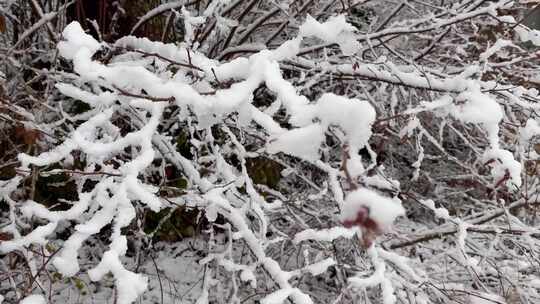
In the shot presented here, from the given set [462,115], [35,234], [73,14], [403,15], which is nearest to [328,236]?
[462,115]

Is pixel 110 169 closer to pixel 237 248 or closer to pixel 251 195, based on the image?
pixel 251 195

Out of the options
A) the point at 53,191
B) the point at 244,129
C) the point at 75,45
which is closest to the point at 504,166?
the point at 75,45

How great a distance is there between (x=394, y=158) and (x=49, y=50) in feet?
10.3

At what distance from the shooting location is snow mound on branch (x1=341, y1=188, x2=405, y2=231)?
0.64 metres

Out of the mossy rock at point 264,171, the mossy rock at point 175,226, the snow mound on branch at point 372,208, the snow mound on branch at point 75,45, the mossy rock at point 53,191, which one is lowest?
the mossy rock at point 175,226

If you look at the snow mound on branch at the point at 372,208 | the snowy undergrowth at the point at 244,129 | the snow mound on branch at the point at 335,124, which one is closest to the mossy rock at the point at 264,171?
the snowy undergrowth at the point at 244,129

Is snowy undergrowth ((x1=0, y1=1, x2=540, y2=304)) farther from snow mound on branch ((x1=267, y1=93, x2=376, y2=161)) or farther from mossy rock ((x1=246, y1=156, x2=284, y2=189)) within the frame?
mossy rock ((x1=246, y1=156, x2=284, y2=189))

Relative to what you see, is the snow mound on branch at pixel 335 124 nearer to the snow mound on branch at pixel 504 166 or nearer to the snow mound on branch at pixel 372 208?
the snow mound on branch at pixel 372 208

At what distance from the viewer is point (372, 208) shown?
0.65m

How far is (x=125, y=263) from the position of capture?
135 inches

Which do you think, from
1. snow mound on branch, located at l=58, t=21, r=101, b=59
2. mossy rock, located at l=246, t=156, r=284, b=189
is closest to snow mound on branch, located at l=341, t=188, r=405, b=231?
snow mound on branch, located at l=58, t=21, r=101, b=59

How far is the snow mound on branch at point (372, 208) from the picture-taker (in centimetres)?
64

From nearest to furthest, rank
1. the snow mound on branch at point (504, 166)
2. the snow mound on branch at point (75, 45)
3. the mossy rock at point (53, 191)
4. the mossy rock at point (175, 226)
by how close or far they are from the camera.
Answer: the snow mound on branch at point (75, 45) → the snow mound on branch at point (504, 166) → the mossy rock at point (53, 191) → the mossy rock at point (175, 226)

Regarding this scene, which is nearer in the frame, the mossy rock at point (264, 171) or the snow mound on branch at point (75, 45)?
the snow mound on branch at point (75, 45)
